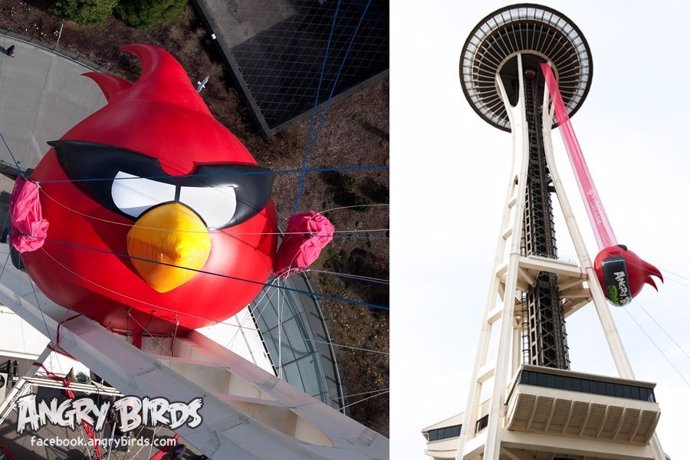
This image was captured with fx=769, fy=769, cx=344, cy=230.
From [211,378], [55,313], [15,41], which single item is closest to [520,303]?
[211,378]

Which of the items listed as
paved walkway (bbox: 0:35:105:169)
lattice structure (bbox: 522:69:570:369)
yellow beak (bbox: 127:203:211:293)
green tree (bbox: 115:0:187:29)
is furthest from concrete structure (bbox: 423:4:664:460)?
paved walkway (bbox: 0:35:105:169)

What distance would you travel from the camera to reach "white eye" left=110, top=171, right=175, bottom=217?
41.4ft

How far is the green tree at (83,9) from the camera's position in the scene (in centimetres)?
2178

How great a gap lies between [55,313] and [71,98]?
9099mm

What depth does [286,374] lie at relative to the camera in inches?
819

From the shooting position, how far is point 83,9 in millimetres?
21812

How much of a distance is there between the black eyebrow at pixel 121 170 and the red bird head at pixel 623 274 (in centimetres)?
1035

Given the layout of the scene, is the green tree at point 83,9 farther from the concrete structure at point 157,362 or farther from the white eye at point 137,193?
the white eye at point 137,193

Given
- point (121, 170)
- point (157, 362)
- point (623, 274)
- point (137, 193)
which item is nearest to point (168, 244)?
point (137, 193)

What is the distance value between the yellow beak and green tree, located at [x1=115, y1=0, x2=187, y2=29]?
39.8 ft

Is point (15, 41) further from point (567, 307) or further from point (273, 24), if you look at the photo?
point (567, 307)

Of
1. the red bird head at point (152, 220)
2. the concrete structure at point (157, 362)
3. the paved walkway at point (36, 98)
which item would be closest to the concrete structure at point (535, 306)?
the concrete structure at point (157, 362)

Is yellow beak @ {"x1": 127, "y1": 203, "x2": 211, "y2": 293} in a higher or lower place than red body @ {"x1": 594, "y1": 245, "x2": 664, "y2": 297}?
lower

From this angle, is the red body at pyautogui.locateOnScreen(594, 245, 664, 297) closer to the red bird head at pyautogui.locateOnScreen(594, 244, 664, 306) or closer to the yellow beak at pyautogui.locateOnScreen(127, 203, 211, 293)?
the red bird head at pyautogui.locateOnScreen(594, 244, 664, 306)
